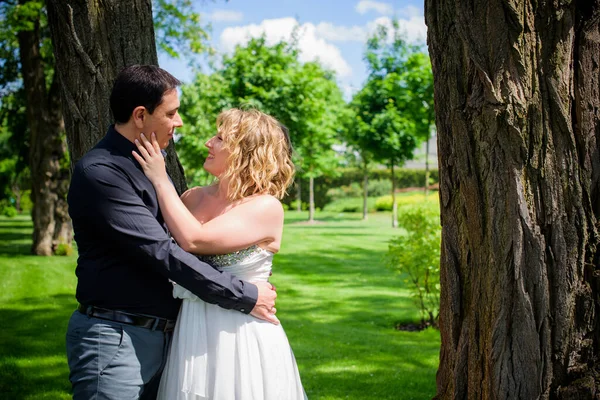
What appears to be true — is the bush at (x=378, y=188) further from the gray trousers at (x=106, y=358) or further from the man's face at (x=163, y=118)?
the gray trousers at (x=106, y=358)

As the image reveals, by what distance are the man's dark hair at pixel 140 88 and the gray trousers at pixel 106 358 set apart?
0.99 meters

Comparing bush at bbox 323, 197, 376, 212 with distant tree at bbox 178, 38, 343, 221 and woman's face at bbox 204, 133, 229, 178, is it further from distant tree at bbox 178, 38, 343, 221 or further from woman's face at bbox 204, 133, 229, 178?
woman's face at bbox 204, 133, 229, 178

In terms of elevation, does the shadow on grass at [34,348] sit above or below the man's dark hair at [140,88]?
below

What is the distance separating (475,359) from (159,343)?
149 centimetres

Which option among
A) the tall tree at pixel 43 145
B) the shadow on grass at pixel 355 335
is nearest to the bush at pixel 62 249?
the tall tree at pixel 43 145

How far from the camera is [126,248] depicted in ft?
8.69

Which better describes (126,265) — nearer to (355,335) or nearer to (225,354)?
(225,354)

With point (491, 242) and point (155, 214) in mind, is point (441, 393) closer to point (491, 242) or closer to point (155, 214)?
point (491, 242)

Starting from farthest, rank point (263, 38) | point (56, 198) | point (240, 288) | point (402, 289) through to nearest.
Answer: point (263, 38)
point (56, 198)
point (402, 289)
point (240, 288)

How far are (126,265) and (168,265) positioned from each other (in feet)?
0.74

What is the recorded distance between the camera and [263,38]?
25750mm

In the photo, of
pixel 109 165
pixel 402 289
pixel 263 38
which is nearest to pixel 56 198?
pixel 402 289

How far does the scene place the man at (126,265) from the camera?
265cm

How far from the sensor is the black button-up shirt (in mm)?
2641
